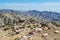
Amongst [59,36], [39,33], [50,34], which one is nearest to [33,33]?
[39,33]

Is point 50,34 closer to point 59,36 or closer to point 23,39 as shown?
point 59,36

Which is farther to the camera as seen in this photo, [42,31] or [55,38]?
[42,31]

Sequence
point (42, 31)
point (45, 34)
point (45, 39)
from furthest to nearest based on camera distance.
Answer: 1. point (42, 31)
2. point (45, 34)
3. point (45, 39)

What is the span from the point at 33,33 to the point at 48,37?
2.12 meters

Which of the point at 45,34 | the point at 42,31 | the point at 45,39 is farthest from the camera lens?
the point at 42,31

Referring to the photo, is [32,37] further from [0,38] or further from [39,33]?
[0,38]

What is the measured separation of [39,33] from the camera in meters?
17.3

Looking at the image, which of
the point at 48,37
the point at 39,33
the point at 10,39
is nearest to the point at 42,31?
the point at 39,33

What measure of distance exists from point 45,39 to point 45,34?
1.19 m

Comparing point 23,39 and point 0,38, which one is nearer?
point 23,39

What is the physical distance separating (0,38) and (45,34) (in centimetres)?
474

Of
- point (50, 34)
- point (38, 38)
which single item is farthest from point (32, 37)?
point (50, 34)

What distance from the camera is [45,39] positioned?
605 inches

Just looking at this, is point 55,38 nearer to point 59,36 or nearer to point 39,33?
point 59,36
